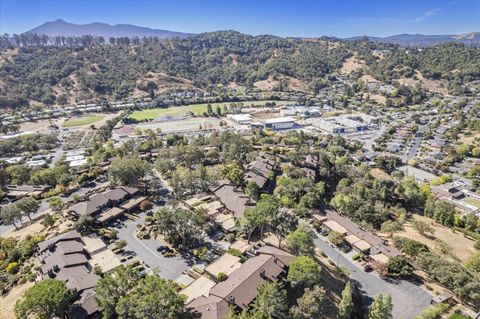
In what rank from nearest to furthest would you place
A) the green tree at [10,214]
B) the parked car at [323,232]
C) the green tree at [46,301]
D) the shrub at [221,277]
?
the green tree at [46,301] → the shrub at [221,277] → the green tree at [10,214] → the parked car at [323,232]

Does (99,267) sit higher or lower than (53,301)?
lower

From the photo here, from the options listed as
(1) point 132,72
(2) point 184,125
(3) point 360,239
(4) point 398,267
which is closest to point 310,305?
(4) point 398,267

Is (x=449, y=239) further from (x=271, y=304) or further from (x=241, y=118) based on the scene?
(x=241, y=118)

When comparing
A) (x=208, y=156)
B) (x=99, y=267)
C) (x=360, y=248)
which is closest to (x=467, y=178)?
(x=360, y=248)

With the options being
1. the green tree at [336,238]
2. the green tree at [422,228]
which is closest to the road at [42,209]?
the green tree at [336,238]

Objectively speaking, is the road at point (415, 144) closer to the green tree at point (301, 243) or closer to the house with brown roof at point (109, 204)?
the green tree at point (301, 243)

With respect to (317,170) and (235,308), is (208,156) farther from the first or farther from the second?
(235,308)

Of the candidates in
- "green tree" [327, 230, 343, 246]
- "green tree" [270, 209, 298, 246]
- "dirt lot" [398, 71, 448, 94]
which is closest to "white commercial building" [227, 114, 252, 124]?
"green tree" [327, 230, 343, 246]
